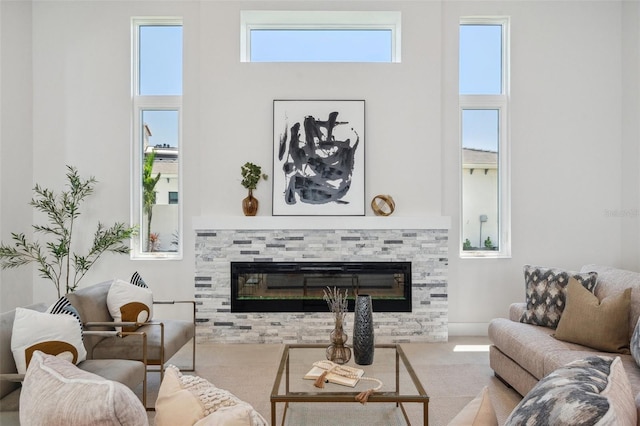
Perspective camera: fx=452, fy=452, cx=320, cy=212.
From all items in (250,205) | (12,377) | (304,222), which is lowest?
(12,377)

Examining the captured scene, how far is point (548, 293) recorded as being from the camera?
3371 millimetres

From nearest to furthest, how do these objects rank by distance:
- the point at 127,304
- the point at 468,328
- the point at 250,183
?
the point at 127,304 → the point at 250,183 → the point at 468,328

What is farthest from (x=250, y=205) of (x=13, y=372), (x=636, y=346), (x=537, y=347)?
(x=636, y=346)

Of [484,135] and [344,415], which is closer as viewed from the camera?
[344,415]

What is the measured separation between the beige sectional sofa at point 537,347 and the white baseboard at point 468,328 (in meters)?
1.36

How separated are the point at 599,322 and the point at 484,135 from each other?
2798 millimetres

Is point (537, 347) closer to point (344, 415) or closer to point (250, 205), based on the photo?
point (344, 415)

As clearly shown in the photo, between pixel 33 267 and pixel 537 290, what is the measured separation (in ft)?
16.7

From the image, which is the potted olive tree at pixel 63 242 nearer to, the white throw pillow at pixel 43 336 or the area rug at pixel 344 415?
the white throw pillow at pixel 43 336

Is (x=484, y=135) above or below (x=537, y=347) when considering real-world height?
above

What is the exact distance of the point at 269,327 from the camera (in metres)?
4.73

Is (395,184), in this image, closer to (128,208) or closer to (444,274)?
(444,274)

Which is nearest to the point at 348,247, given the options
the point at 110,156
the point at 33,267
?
the point at 110,156

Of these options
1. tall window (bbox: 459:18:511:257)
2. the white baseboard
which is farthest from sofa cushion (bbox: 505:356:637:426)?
tall window (bbox: 459:18:511:257)
